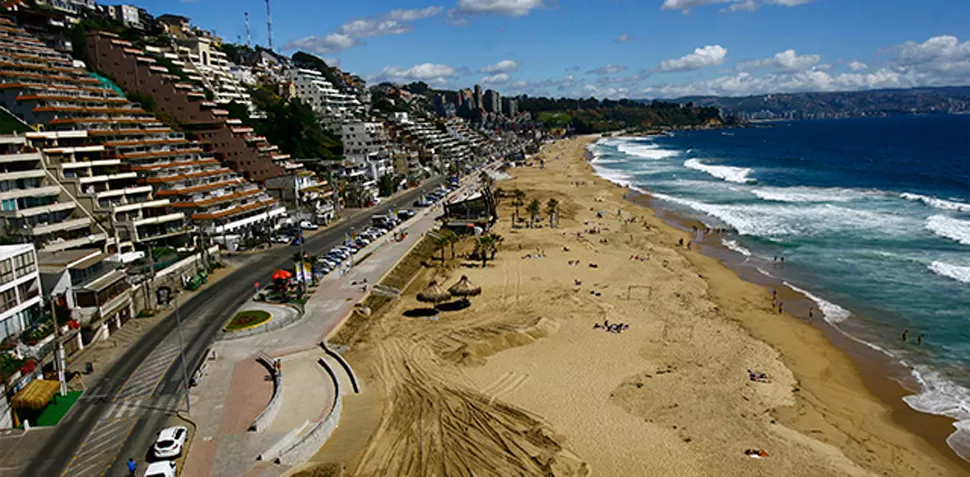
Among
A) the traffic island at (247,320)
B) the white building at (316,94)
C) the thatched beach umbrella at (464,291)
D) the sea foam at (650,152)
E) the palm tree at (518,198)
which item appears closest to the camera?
the traffic island at (247,320)

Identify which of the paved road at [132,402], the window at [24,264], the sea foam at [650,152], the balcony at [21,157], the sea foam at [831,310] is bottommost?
the sea foam at [831,310]

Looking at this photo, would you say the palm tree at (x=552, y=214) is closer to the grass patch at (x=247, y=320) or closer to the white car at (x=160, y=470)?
the grass patch at (x=247, y=320)

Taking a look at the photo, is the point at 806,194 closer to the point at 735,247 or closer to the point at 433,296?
the point at 735,247

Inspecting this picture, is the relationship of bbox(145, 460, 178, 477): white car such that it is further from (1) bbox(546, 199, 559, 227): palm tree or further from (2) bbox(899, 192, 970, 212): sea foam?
(2) bbox(899, 192, 970, 212): sea foam

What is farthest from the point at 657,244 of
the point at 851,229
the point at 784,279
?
the point at 851,229

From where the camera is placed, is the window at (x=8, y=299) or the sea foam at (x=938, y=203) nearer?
the window at (x=8, y=299)

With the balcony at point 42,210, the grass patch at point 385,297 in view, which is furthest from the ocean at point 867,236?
the balcony at point 42,210

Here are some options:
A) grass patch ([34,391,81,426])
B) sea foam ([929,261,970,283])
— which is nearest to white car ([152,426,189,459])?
grass patch ([34,391,81,426])
